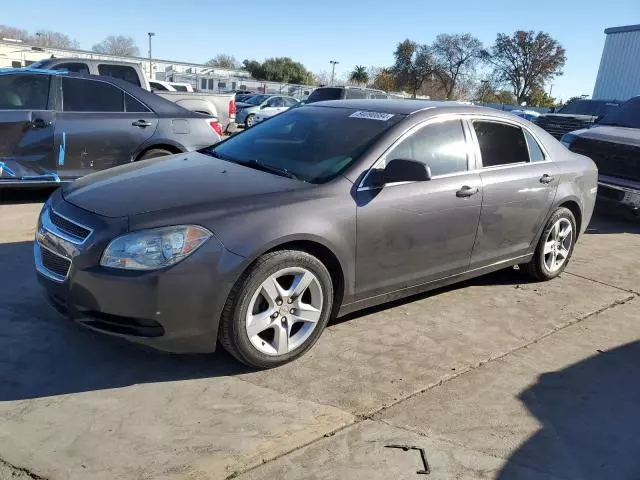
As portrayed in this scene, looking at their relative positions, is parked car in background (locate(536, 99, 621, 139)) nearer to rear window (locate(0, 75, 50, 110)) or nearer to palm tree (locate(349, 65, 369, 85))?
rear window (locate(0, 75, 50, 110))

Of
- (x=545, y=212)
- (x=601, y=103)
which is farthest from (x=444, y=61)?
(x=545, y=212)

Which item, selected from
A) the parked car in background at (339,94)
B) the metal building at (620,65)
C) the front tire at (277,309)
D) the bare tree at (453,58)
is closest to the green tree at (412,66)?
the bare tree at (453,58)

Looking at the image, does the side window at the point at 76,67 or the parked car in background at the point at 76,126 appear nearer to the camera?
the parked car in background at the point at 76,126

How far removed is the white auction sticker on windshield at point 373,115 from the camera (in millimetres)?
4137

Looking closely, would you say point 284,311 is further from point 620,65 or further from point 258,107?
point 620,65

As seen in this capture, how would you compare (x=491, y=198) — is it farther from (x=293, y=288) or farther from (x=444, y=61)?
(x=444, y=61)

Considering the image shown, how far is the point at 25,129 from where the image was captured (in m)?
6.38

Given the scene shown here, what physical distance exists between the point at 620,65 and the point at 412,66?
1561 inches

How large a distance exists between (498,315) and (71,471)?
3.23 metres

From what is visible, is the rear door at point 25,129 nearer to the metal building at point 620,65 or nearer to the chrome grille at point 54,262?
the chrome grille at point 54,262

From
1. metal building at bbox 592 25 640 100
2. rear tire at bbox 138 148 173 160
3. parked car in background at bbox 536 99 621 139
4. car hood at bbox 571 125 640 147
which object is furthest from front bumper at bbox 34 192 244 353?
metal building at bbox 592 25 640 100

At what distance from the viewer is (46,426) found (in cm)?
271

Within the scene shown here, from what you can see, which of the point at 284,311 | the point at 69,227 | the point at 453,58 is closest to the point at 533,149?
the point at 284,311

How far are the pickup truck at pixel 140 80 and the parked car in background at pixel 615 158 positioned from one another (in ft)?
18.2
